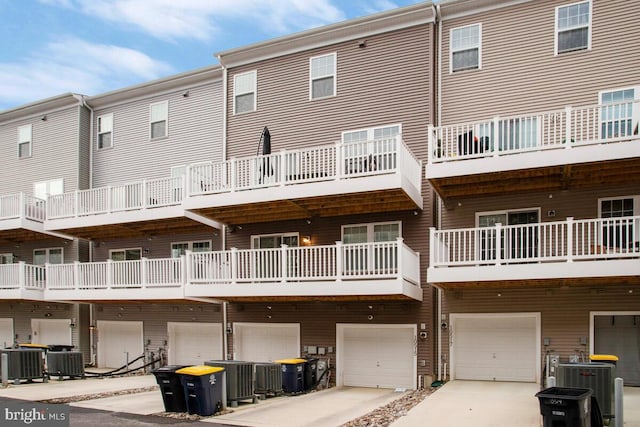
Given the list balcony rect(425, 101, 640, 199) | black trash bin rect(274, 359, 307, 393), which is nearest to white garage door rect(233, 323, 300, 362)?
black trash bin rect(274, 359, 307, 393)

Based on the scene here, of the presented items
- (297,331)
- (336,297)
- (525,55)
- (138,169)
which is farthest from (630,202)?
(138,169)

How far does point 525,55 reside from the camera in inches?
640

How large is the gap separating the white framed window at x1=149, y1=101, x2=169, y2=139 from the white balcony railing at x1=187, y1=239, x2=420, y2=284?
262 inches

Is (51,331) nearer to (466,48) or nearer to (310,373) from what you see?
(310,373)

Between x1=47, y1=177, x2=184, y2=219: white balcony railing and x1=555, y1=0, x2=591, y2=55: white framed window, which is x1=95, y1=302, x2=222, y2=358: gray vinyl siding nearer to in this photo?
x1=47, y1=177, x2=184, y2=219: white balcony railing

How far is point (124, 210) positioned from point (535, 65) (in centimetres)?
1418

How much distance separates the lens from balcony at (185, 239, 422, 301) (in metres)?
15.3

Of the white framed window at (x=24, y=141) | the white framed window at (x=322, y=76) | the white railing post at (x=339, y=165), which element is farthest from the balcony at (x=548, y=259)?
the white framed window at (x=24, y=141)

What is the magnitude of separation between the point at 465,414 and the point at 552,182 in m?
6.72

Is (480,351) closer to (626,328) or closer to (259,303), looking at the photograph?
(626,328)

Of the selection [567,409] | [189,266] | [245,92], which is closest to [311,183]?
[189,266]

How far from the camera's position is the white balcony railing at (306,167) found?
1562 centimetres

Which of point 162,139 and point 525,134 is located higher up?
point 162,139

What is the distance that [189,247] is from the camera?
21594mm
